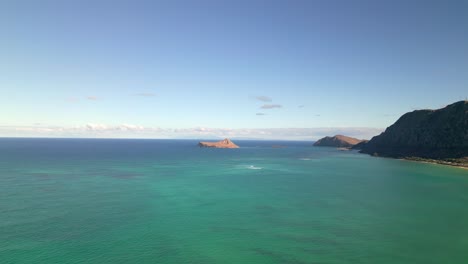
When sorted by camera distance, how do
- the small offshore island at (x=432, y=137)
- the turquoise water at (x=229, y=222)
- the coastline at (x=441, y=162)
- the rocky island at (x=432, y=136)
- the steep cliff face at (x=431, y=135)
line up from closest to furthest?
the turquoise water at (x=229, y=222), the coastline at (x=441, y=162), the small offshore island at (x=432, y=137), the rocky island at (x=432, y=136), the steep cliff face at (x=431, y=135)

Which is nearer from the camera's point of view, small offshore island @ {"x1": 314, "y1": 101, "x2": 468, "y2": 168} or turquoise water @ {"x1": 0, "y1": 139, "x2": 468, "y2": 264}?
turquoise water @ {"x1": 0, "y1": 139, "x2": 468, "y2": 264}

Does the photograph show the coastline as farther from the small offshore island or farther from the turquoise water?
the turquoise water

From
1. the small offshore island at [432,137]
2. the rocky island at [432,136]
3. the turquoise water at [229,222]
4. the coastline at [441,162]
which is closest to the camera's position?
the turquoise water at [229,222]

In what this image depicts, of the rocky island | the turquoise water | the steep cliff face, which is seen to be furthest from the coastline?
the turquoise water

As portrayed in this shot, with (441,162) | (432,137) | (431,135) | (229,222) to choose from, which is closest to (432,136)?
(432,137)

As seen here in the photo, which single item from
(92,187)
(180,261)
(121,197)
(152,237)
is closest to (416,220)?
(180,261)

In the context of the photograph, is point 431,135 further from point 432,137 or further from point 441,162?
point 441,162

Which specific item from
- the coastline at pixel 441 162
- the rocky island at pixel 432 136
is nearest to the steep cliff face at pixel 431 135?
the rocky island at pixel 432 136

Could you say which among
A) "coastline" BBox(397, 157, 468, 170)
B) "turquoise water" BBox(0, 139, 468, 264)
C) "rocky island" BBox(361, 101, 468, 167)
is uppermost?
"rocky island" BBox(361, 101, 468, 167)

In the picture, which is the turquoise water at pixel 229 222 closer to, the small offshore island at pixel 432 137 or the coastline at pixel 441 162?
the coastline at pixel 441 162

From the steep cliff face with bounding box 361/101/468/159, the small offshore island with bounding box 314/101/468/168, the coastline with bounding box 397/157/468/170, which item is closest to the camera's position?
the coastline with bounding box 397/157/468/170
